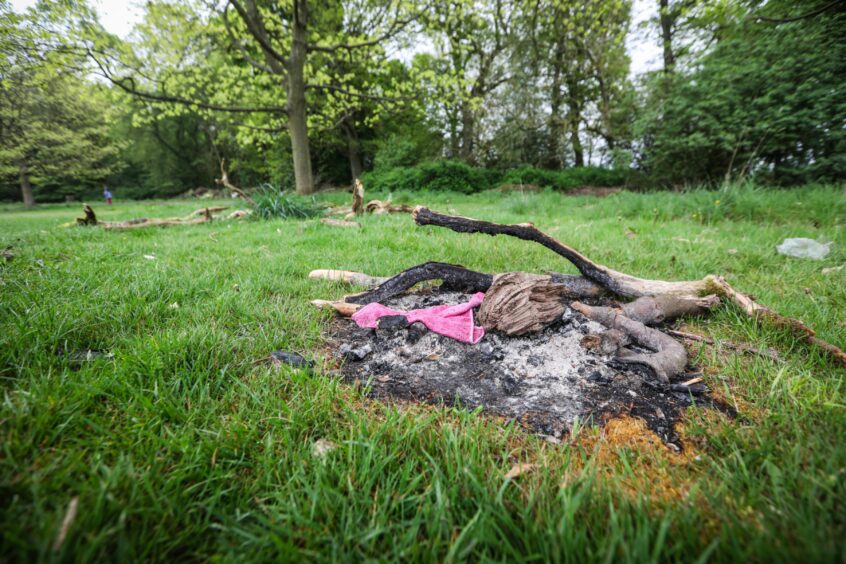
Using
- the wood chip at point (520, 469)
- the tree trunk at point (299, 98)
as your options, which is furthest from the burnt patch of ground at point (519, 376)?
the tree trunk at point (299, 98)

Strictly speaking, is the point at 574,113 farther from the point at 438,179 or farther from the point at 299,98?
the point at 299,98

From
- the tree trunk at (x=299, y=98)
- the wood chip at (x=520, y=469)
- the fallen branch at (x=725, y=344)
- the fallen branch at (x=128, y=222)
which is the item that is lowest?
the wood chip at (x=520, y=469)

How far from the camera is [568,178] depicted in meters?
13.5

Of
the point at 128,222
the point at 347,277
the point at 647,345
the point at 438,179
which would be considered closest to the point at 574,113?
the point at 438,179

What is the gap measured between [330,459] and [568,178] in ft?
48.7

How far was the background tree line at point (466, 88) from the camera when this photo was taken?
23.1 feet

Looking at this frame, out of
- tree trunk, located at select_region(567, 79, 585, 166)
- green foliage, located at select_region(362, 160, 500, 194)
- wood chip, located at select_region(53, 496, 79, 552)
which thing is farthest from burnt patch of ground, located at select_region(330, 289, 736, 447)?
tree trunk, located at select_region(567, 79, 585, 166)

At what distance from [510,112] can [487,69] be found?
11.0 ft

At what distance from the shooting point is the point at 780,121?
7.02 metres

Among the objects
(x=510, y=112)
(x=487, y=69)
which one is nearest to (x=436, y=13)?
(x=510, y=112)

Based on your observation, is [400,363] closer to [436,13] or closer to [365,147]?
[436,13]

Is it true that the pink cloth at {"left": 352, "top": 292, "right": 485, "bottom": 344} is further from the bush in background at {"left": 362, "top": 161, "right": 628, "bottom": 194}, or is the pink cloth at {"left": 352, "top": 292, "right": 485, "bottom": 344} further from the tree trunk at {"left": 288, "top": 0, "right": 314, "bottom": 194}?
the bush in background at {"left": 362, "top": 161, "right": 628, "bottom": 194}

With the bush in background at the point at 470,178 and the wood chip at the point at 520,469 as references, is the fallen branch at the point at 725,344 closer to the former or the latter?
the wood chip at the point at 520,469

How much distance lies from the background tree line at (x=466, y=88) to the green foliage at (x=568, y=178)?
4.3 inches
